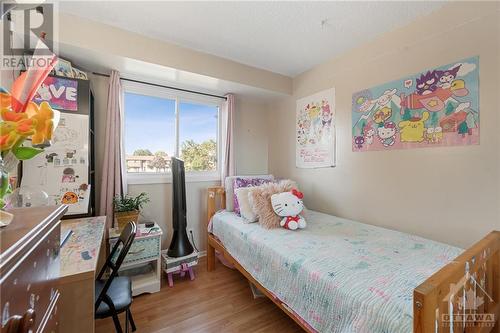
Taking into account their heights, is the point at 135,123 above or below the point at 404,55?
below

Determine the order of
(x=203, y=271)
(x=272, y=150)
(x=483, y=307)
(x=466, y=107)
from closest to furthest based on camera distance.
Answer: (x=483, y=307) → (x=466, y=107) → (x=203, y=271) → (x=272, y=150)

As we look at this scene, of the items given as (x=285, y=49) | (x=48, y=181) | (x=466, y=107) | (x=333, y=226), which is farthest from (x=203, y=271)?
(x=466, y=107)

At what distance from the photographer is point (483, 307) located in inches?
41.0

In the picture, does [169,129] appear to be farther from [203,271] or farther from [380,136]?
[380,136]

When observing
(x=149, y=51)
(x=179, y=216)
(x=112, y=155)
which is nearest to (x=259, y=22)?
(x=149, y=51)

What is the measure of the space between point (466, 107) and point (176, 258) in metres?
2.76

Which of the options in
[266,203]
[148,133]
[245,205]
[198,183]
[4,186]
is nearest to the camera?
[4,186]

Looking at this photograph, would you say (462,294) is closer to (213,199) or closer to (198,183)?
(213,199)

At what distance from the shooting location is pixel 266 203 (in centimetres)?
207

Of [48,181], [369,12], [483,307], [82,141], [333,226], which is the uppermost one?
[369,12]

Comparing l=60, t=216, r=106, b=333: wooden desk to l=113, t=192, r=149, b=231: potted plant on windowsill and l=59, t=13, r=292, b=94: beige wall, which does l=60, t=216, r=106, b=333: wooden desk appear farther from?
l=59, t=13, r=292, b=94: beige wall

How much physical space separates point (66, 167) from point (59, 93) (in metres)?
0.60

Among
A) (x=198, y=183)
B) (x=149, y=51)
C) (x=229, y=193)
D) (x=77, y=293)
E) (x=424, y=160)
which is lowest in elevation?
(x=77, y=293)

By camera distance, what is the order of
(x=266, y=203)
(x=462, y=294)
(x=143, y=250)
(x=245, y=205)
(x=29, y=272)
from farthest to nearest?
(x=245, y=205), (x=266, y=203), (x=143, y=250), (x=462, y=294), (x=29, y=272)
